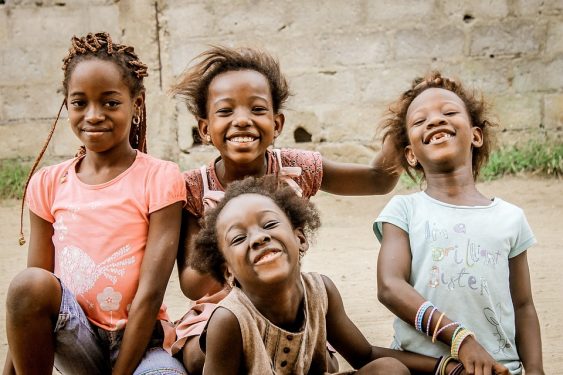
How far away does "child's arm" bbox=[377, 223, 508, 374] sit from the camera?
2102 mm

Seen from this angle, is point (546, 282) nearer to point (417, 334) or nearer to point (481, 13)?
point (417, 334)

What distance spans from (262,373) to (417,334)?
57 cm

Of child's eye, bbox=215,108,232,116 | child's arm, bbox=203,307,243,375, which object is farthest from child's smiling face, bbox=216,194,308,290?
child's eye, bbox=215,108,232,116

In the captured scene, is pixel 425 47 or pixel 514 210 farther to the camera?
pixel 425 47

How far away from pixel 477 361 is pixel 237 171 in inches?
40.6

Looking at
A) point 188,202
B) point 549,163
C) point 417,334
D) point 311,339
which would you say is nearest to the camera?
point 311,339

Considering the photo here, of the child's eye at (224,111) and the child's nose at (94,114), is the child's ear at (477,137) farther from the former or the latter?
the child's nose at (94,114)

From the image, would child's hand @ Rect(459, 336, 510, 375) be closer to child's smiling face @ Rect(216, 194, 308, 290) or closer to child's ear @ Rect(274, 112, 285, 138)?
child's smiling face @ Rect(216, 194, 308, 290)

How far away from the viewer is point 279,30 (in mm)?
5699

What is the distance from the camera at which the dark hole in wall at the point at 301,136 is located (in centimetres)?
588

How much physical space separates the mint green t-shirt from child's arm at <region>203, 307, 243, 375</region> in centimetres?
60

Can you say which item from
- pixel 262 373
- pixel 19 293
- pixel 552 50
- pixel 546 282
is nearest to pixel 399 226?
pixel 262 373

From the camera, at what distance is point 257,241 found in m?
2.05

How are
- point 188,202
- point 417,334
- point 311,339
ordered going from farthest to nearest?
point 188,202, point 417,334, point 311,339
